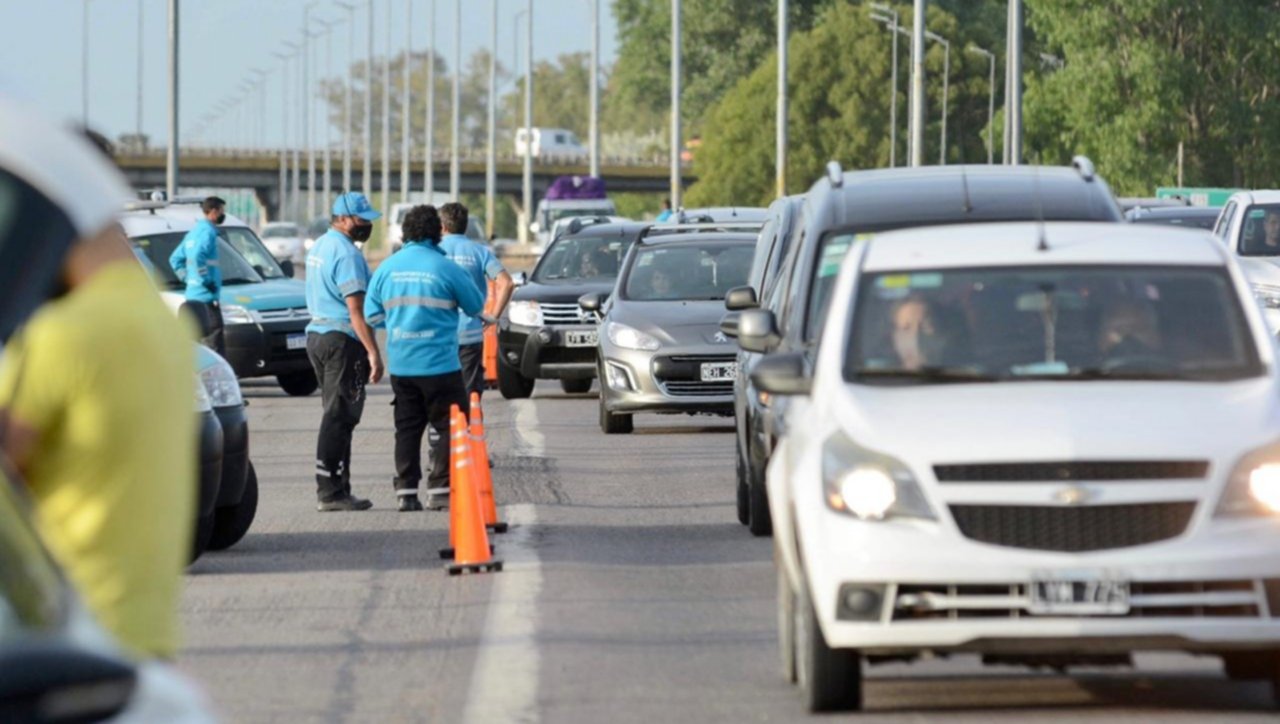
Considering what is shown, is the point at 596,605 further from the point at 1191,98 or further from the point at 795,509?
the point at 1191,98

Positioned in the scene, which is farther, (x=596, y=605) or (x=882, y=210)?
(x=882, y=210)

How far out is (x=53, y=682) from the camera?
2857 mm

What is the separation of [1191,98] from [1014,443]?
72784mm

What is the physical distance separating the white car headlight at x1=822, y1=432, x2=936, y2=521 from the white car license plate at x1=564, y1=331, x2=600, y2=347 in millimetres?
17348

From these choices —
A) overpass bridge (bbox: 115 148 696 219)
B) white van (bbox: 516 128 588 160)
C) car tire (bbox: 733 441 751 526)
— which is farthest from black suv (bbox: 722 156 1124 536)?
white van (bbox: 516 128 588 160)

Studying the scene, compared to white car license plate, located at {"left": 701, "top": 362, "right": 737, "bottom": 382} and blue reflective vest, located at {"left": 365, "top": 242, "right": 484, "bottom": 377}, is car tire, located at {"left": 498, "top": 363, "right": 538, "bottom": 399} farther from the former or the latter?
blue reflective vest, located at {"left": 365, "top": 242, "right": 484, "bottom": 377}

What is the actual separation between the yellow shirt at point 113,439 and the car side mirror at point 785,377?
17.8 feet

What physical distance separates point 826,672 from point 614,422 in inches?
Answer: 524

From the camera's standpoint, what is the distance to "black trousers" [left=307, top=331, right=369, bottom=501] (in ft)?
51.9

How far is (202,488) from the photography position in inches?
501

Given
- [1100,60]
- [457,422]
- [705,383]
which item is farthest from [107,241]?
[1100,60]


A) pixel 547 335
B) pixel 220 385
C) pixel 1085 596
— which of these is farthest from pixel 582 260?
pixel 1085 596

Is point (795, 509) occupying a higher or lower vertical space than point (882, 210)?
lower

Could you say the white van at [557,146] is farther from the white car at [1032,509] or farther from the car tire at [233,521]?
the white car at [1032,509]
